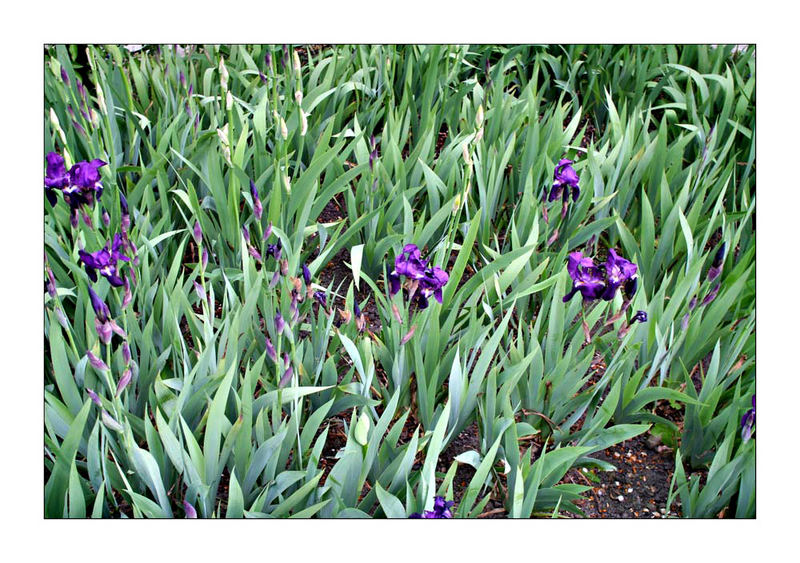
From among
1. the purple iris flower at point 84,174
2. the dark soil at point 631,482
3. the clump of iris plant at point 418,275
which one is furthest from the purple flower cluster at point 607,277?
the purple iris flower at point 84,174

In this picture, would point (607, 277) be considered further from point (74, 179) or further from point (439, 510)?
point (74, 179)

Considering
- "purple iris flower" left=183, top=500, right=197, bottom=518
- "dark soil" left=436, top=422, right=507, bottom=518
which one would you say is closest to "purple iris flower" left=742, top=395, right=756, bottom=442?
"dark soil" left=436, top=422, right=507, bottom=518

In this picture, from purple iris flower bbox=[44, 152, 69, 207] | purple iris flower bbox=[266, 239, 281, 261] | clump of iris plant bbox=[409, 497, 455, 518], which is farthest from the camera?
purple iris flower bbox=[266, 239, 281, 261]

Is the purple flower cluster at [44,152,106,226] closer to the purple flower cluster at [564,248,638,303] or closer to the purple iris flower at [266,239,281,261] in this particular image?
the purple iris flower at [266,239,281,261]

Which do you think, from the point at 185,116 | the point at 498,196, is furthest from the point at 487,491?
the point at 185,116

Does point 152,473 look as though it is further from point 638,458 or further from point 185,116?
point 185,116

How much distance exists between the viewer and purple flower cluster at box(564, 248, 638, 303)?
1.41 meters

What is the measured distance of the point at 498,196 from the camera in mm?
2309

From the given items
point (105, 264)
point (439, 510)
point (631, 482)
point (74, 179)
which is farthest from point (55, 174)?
point (631, 482)

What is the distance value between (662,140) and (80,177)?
Result: 1655 millimetres

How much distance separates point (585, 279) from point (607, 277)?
43 mm

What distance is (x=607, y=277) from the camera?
1438 mm

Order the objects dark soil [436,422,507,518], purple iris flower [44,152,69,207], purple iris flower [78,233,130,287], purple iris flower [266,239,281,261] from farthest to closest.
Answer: purple iris flower [266,239,281,261] → purple iris flower [44,152,69,207] → dark soil [436,422,507,518] → purple iris flower [78,233,130,287]

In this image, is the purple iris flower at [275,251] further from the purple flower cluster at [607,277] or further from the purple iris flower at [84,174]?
the purple flower cluster at [607,277]
